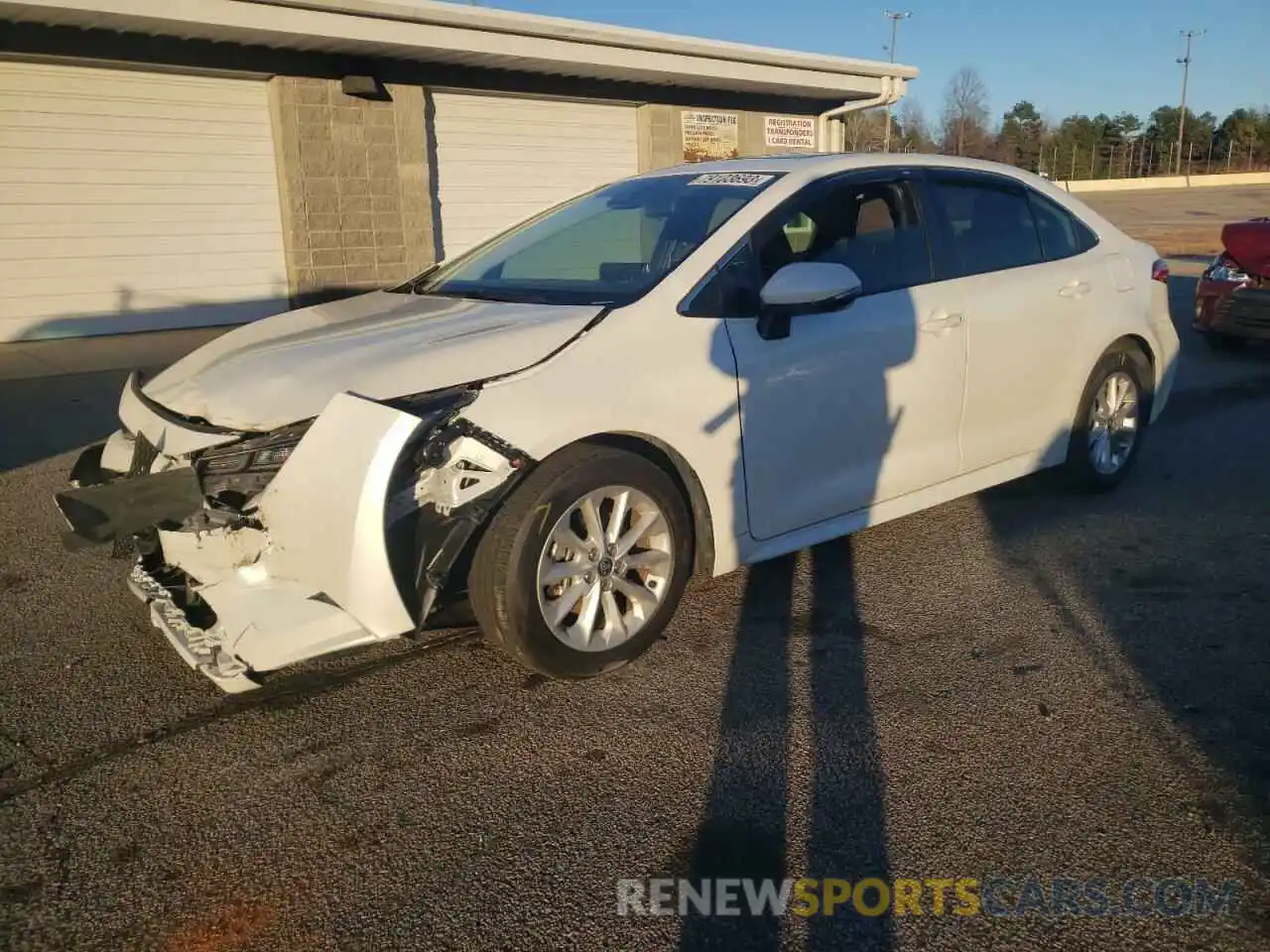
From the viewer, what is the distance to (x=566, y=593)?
3439mm

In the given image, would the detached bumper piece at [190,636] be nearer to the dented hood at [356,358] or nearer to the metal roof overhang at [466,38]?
the dented hood at [356,358]

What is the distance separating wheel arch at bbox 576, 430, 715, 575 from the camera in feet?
11.6

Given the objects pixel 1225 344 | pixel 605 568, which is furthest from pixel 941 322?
pixel 1225 344

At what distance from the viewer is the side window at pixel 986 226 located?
4750 millimetres

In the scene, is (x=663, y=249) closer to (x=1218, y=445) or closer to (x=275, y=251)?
(x=1218, y=445)

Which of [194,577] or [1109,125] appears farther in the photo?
[1109,125]

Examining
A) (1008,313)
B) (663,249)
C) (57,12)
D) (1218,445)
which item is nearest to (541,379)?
(663,249)

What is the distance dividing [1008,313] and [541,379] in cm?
248

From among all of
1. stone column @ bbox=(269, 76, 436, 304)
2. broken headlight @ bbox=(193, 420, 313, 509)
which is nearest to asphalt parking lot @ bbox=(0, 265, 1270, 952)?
broken headlight @ bbox=(193, 420, 313, 509)

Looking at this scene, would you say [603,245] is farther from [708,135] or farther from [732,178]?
[708,135]

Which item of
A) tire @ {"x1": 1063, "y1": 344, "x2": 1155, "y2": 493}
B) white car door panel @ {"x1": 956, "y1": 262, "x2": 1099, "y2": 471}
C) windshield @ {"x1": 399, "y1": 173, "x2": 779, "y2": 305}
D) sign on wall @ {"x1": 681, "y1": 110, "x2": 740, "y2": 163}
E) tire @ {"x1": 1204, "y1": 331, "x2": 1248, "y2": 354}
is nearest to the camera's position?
windshield @ {"x1": 399, "y1": 173, "x2": 779, "y2": 305}

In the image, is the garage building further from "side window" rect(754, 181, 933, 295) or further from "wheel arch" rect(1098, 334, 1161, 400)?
"wheel arch" rect(1098, 334, 1161, 400)

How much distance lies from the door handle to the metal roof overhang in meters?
7.93

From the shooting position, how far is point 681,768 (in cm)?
304
